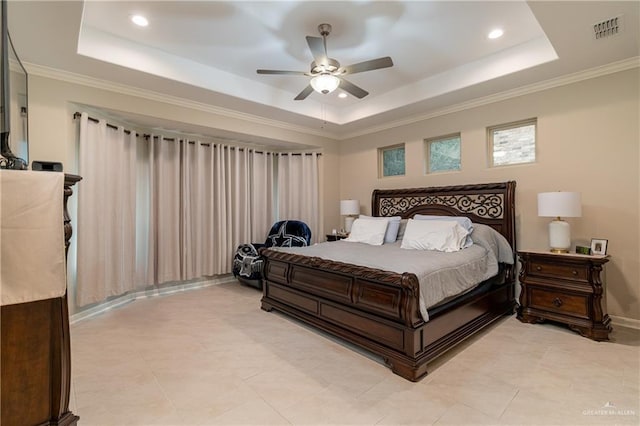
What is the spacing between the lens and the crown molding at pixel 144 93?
311cm

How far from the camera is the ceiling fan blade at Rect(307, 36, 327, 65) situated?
2455 mm

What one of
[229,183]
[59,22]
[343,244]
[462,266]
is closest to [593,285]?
[462,266]

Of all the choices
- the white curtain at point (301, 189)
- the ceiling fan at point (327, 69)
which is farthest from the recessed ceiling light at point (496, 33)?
the white curtain at point (301, 189)

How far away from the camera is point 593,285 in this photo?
289 cm

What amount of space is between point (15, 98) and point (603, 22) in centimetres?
446

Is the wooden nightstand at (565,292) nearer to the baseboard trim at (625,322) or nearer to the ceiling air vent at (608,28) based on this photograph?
the baseboard trim at (625,322)

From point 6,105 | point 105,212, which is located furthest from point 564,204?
point 105,212

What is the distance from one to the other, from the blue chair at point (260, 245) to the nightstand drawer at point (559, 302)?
3.24m

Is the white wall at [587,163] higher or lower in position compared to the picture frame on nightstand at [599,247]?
higher

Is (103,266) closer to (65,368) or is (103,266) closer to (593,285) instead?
(65,368)

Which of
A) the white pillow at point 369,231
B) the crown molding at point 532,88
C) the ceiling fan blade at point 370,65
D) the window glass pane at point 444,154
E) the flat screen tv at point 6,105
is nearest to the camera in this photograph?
the flat screen tv at point 6,105

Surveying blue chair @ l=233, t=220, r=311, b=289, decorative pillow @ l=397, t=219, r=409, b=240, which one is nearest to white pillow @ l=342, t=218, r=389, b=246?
decorative pillow @ l=397, t=219, r=409, b=240

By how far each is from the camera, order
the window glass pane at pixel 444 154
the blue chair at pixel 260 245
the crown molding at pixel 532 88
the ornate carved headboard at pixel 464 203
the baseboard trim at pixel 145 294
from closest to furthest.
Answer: the crown molding at pixel 532 88, the baseboard trim at pixel 145 294, the ornate carved headboard at pixel 464 203, the window glass pane at pixel 444 154, the blue chair at pixel 260 245

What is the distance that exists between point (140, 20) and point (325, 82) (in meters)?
1.83
